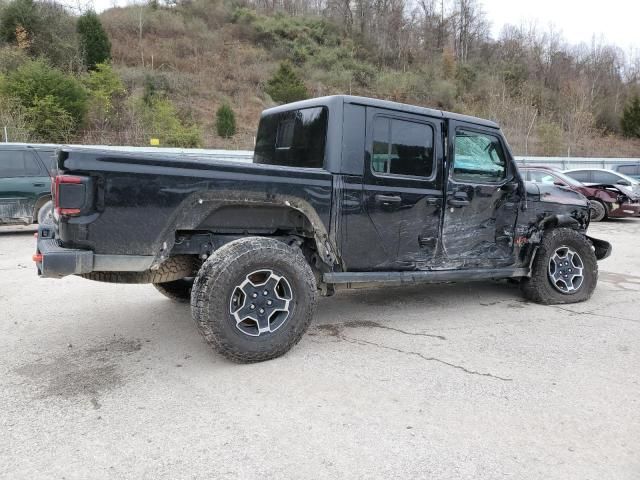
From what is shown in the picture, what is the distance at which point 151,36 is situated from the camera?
4141 centimetres

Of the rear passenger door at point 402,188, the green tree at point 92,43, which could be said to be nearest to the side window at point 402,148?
the rear passenger door at point 402,188

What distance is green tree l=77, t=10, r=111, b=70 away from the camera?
3009 cm

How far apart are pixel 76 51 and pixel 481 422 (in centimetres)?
3226

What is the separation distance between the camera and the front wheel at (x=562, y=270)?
547cm

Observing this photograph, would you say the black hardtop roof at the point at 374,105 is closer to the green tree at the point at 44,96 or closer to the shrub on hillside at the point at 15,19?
the green tree at the point at 44,96

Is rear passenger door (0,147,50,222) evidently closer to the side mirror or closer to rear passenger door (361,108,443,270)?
rear passenger door (361,108,443,270)

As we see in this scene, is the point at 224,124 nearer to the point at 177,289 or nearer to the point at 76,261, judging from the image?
the point at 177,289

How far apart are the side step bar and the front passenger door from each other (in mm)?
84

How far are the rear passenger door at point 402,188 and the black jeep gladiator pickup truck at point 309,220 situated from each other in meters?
0.01

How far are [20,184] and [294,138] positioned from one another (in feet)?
27.1

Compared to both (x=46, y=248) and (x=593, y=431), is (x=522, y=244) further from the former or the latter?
(x=46, y=248)

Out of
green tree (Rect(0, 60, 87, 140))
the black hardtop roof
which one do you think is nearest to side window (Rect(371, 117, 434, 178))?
the black hardtop roof

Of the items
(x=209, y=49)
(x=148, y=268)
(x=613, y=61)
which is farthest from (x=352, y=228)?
(x=613, y=61)

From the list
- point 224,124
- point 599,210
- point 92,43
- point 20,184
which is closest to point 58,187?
point 20,184
